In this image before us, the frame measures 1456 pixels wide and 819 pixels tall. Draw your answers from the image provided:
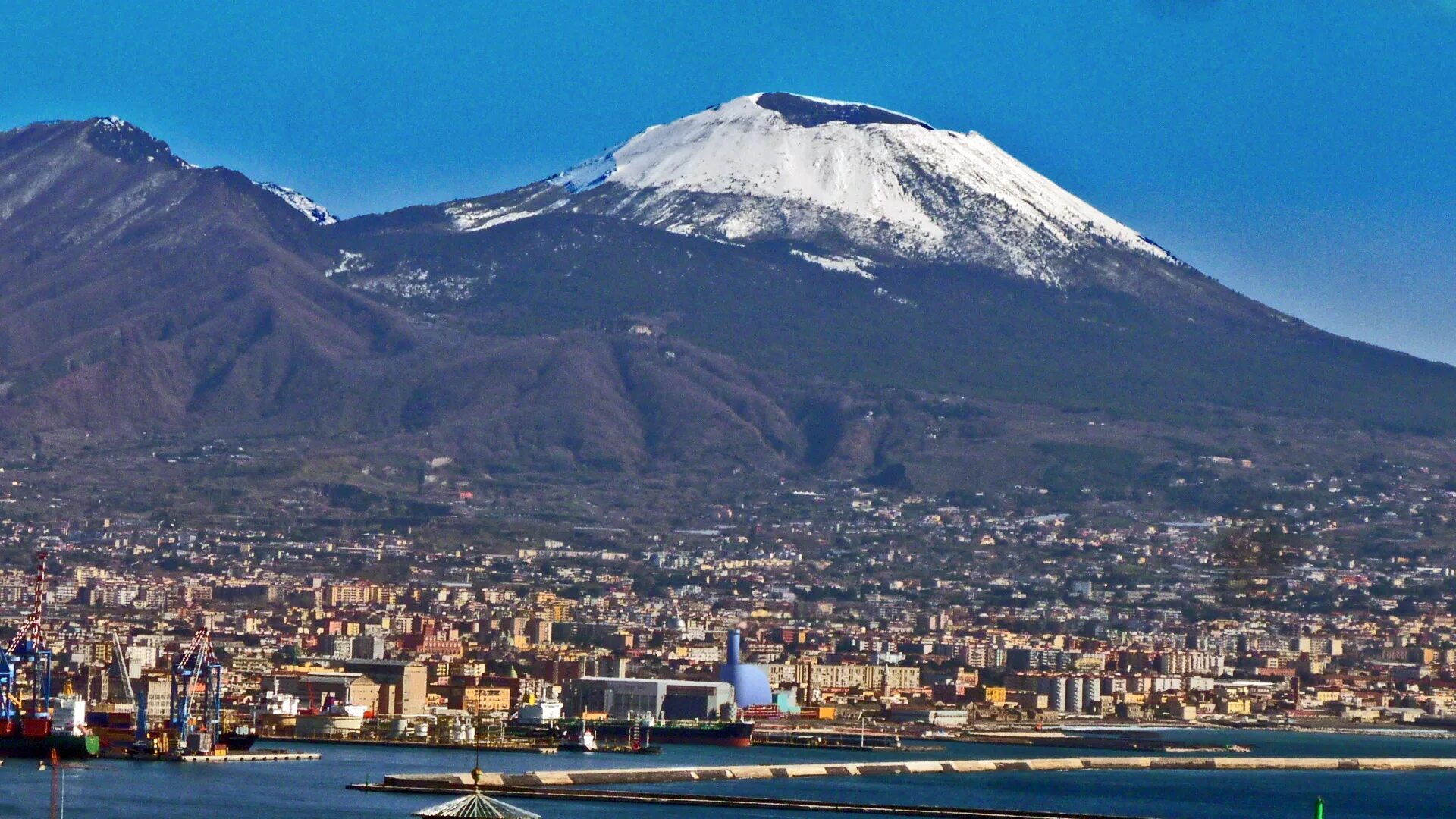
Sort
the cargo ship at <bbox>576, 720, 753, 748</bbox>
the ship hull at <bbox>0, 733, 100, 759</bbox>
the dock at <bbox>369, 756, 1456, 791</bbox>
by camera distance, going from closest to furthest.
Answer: the dock at <bbox>369, 756, 1456, 791</bbox> < the ship hull at <bbox>0, 733, 100, 759</bbox> < the cargo ship at <bbox>576, 720, 753, 748</bbox>

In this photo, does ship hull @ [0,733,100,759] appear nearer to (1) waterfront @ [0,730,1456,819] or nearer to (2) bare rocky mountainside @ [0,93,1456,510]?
(1) waterfront @ [0,730,1456,819]

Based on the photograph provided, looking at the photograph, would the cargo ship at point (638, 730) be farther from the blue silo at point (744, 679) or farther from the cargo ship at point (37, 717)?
the cargo ship at point (37, 717)

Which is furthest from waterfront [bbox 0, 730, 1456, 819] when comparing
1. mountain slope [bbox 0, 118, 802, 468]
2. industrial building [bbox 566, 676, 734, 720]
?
mountain slope [bbox 0, 118, 802, 468]

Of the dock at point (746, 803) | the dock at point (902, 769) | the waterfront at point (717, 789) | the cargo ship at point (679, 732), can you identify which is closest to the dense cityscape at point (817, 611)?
the cargo ship at point (679, 732)

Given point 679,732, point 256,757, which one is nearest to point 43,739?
point 256,757

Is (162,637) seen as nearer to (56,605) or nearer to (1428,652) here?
(56,605)
